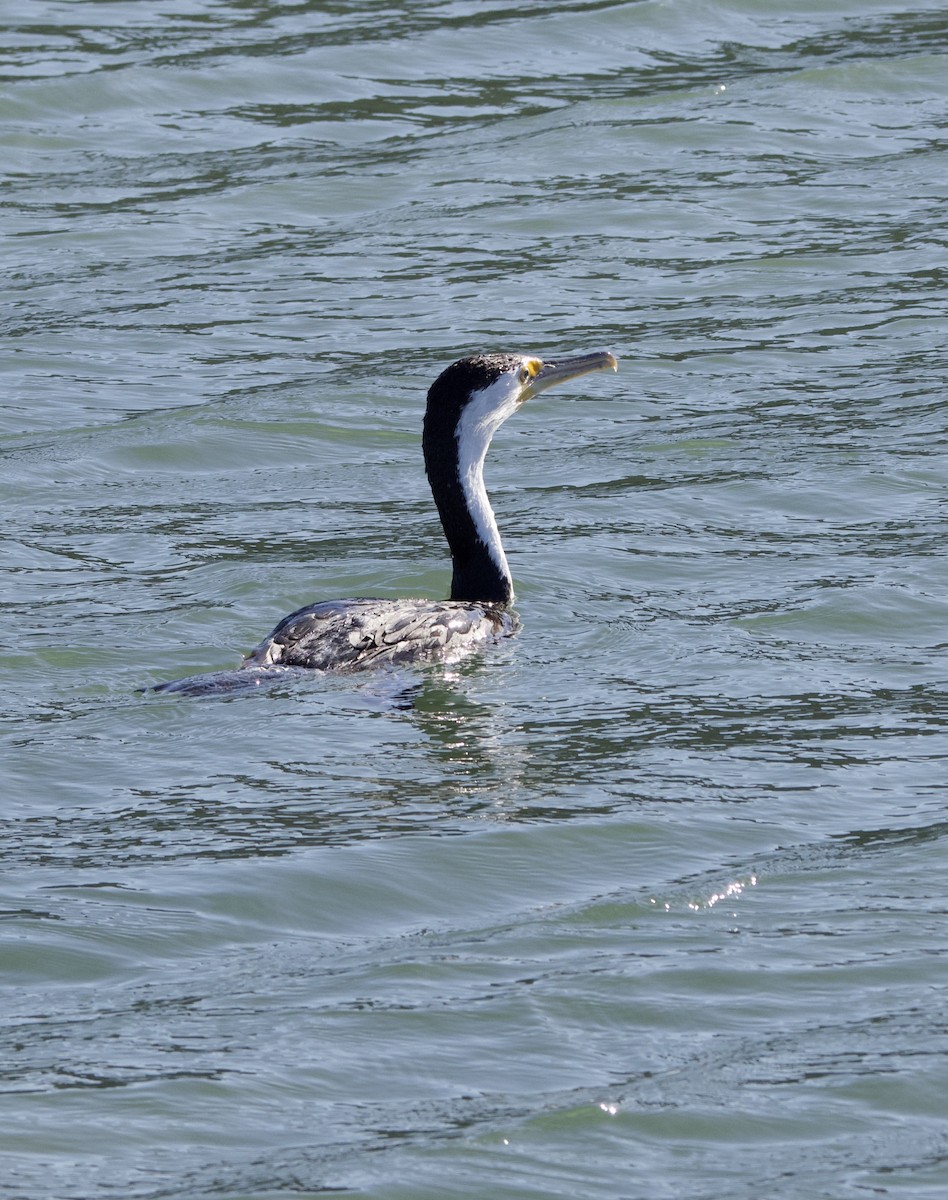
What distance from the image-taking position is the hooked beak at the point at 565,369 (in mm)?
11008

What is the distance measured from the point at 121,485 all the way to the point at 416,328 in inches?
112

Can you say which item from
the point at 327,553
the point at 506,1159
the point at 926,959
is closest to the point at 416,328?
the point at 327,553

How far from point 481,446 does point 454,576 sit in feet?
2.07

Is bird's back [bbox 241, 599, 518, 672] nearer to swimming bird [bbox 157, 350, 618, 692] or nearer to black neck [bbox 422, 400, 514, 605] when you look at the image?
swimming bird [bbox 157, 350, 618, 692]

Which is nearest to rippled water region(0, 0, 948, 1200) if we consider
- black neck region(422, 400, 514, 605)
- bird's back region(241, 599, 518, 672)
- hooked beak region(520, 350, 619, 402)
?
bird's back region(241, 599, 518, 672)

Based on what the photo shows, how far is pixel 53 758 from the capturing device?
338 inches

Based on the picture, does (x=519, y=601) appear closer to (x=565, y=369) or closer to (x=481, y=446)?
(x=481, y=446)

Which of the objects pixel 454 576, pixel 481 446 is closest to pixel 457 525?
pixel 454 576

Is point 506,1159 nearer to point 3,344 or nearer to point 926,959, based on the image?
point 926,959

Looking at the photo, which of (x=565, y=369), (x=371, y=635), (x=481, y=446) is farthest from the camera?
(x=565, y=369)

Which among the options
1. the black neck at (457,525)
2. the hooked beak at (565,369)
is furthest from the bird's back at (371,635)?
the hooked beak at (565,369)

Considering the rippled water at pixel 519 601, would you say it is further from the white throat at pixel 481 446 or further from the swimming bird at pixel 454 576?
the white throat at pixel 481 446

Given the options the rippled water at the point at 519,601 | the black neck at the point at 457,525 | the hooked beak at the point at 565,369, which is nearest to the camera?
the rippled water at the point at 519,601

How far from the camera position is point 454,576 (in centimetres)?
1073
